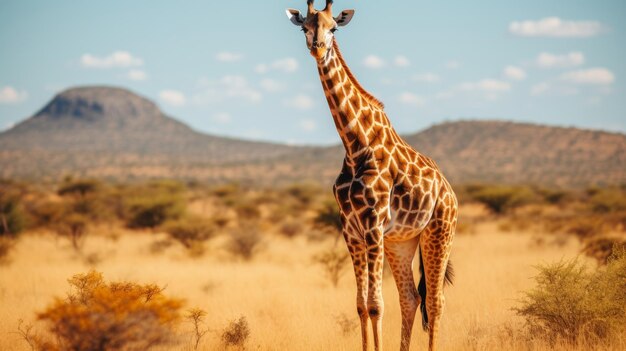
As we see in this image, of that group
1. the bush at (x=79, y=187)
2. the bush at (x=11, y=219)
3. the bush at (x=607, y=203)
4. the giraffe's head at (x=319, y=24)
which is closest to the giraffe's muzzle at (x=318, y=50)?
the giraffe's head at (x=319, y=24)

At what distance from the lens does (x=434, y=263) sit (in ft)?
19.7

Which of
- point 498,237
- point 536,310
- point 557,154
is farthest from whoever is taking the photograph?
point 557,154

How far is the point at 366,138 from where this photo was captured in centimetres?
550

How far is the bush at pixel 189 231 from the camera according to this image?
672 inches

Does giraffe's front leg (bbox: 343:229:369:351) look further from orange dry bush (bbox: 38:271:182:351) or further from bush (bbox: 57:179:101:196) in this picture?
bush (bbox: 57:179:101:196)

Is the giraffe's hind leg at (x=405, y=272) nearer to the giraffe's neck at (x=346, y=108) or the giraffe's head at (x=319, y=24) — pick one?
the giraffe's neck at (x=346, y=108)

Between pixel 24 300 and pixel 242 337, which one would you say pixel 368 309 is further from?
pixel 24 300

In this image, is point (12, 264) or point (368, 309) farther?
point (12, 264)

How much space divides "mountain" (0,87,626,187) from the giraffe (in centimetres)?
4917

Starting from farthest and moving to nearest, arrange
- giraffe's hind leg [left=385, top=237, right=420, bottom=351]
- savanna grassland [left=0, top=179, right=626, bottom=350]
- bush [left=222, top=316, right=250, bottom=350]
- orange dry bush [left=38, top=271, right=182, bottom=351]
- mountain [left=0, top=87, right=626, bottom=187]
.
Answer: mountain [left=0, top=87, right=626, bottom=187]
bush [left=222, top=316, right=250, bottom=350]
giraffe's hind leg [left=385, top=237, right=420, bottom=351]
savanna grassland [left=0, top=179, right=626, bottom=350]
orange dry bush [left=38, top=271, right=182, bottom=351]

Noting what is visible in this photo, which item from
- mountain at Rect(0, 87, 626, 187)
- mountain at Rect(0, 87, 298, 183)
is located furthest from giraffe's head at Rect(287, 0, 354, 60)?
mountain at Rect(0, 87, 298, 183)

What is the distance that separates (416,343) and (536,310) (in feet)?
4.64

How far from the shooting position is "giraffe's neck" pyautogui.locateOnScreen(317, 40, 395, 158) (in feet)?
17.8

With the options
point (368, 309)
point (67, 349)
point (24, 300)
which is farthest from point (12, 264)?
point (368, 309)
